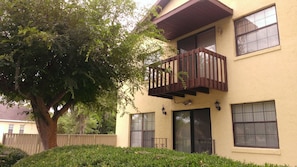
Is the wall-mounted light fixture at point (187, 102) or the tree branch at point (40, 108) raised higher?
the wall-mounted light fixture at point (187, 102)

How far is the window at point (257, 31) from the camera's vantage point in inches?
300

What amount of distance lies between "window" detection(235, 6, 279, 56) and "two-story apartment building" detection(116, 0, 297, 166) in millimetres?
29

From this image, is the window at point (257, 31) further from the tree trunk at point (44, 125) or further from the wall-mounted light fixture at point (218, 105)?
the tree trunk at point (44, 125)

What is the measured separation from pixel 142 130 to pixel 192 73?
5065 millimetres

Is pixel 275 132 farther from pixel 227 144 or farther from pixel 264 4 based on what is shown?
pixel 264 4

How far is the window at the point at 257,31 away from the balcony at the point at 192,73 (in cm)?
86

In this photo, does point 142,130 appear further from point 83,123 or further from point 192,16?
point 83,123

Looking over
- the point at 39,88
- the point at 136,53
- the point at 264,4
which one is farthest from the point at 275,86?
the point at 39,88

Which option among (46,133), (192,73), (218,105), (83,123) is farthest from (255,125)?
(83,123)

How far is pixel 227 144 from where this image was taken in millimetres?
8031

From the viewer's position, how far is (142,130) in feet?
39.3

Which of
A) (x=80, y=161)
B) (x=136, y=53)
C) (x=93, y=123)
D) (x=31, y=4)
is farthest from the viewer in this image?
(x=93, y=123)

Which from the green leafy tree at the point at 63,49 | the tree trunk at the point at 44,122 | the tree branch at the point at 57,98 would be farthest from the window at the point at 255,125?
the tree trunk at the point at 44,122

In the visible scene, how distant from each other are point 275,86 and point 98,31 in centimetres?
550
